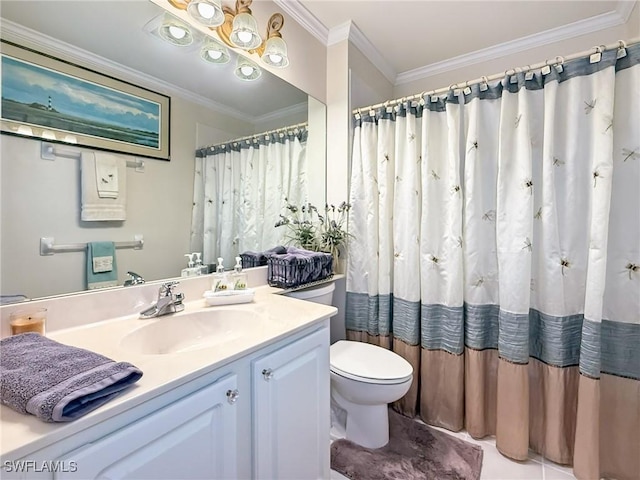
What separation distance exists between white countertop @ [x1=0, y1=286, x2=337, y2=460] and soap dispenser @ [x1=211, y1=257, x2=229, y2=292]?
0.09 meters

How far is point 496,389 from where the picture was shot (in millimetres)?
1627

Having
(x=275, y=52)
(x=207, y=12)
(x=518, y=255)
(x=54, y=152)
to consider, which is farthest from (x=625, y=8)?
(x=54, y=152)

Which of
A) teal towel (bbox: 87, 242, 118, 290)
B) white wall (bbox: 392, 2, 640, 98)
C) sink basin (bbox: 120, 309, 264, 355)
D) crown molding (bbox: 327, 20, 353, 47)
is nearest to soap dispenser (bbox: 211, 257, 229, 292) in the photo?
sink basin (bbox: 120, 309, 264, 355)

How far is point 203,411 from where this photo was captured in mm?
742

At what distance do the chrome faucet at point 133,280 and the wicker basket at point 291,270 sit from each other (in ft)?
2.02

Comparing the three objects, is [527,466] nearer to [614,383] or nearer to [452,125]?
[614,383]

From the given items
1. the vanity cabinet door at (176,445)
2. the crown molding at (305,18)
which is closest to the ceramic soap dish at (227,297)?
the vanity cabinet door at (176,445)

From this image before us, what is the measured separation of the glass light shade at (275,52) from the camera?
1507 mm

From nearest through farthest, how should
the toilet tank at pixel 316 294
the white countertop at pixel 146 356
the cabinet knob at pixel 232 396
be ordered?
the white countertop at pixel 146 356 < the cabinet knob at pixel 232 396 < the toilet tank at pixel 316 294

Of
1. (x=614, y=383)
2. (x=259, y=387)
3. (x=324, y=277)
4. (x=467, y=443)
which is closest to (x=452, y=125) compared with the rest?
(x=324, y=277)

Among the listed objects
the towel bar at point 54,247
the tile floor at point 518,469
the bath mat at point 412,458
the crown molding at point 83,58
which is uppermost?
the crown molding at point 83,58

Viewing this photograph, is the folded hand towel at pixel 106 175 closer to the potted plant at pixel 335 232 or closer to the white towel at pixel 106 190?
the white towel at pixel 106 190

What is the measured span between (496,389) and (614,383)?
490 millimetres

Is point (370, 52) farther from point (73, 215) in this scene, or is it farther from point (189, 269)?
point (73, 215)
